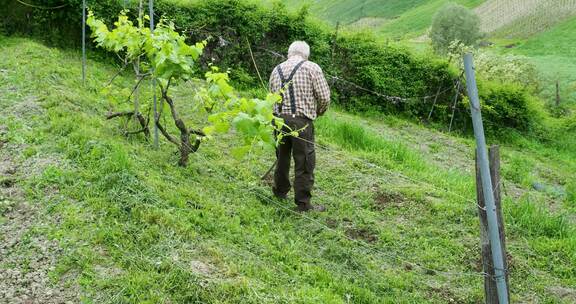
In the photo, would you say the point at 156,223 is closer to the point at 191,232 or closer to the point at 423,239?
the point at 191,232

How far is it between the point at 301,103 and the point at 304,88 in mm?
170

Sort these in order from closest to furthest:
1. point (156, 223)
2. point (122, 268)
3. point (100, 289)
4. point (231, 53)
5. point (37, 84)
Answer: point (100, 289) → point (122, 268) → point (156, 223) → point (37, 84) → point (231, 53)

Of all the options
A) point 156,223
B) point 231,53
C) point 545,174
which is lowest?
point 545,174

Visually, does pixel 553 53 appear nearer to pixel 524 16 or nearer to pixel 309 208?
pixel 524 16

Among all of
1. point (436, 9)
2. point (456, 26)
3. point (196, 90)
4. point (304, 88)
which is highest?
point (436, 9)

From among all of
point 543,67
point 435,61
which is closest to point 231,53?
point 435,61

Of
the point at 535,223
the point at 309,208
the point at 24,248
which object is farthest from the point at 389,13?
the point at 24,248

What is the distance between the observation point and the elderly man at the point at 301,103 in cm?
586

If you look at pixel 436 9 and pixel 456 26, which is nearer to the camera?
pixel 456 26

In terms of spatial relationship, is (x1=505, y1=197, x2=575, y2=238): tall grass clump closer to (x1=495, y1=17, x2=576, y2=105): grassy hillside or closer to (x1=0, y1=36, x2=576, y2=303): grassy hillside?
(x1=0, y1=36, x2=576, y2=303): grassy hillside

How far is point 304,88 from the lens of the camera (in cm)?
589

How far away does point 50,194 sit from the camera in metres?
5.06

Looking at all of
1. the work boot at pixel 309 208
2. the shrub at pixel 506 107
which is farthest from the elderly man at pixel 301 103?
the shrub at pixel 506 107

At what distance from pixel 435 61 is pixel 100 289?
13.1 meters
